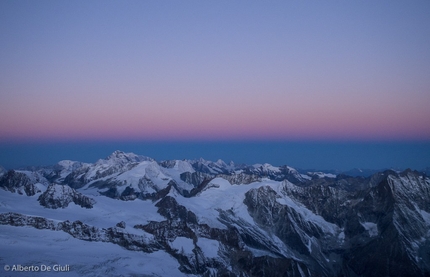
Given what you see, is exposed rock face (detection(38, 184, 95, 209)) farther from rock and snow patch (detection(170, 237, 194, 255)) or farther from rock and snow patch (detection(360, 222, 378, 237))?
rock and snow patch (detection(360, 222, 378, 237))

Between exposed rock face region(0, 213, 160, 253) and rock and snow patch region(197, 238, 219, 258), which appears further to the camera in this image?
rock and snow patch region(197, 238, 219, 258)

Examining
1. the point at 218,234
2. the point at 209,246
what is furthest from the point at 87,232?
the point at 218,234

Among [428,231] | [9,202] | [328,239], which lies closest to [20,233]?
[9,202]

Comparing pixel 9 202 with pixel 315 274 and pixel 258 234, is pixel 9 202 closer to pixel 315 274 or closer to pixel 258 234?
pixel 258 234

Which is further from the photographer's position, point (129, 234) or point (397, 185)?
point (397, 185)

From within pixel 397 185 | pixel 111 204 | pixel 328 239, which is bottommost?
pixel 328 239

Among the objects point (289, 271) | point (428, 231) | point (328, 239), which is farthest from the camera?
point (328, 239)

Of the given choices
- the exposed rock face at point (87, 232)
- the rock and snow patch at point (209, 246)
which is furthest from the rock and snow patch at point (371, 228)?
the exposed rock face at point (87, 232)

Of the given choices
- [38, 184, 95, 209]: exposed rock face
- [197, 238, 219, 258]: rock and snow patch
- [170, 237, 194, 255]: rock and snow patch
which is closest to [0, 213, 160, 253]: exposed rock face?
[170, 237, 194, 255]: rock and snow patch
